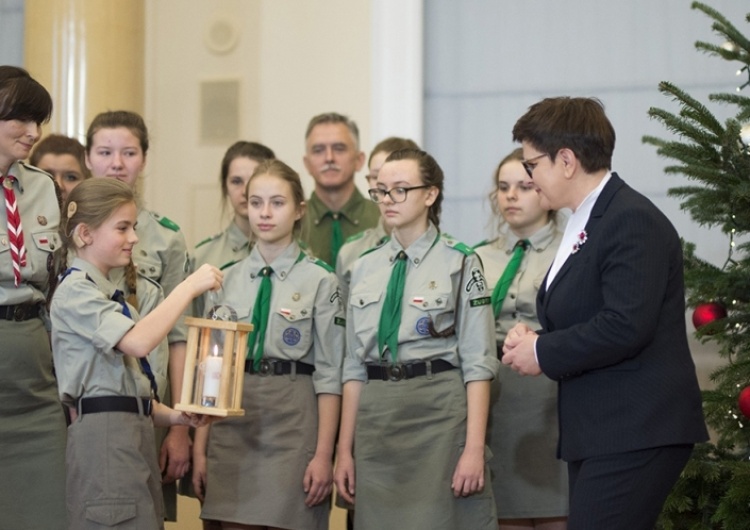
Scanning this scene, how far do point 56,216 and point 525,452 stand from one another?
5.44ft

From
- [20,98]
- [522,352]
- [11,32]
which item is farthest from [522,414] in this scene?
[11,32]

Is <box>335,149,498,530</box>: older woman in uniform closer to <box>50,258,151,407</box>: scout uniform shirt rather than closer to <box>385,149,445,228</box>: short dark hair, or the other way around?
<box>385,149,445,228</box>: short dark hair

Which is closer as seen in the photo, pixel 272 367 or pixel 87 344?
pixel 87 344

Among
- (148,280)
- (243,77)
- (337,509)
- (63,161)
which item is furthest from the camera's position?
(243,77)

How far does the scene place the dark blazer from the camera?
2391mm

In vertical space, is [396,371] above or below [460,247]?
below

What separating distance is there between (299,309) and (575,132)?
130 cm

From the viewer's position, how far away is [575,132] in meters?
2.58

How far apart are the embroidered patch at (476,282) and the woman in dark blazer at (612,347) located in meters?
0.77

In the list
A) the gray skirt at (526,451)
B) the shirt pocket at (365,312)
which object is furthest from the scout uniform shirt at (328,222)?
the gray skirt at (526,451)

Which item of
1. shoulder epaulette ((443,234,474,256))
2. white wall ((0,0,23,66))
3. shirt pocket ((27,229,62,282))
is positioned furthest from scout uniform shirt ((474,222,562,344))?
white wall ((0,0,23,66))

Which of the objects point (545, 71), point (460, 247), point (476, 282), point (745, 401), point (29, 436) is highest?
point (545, 71)

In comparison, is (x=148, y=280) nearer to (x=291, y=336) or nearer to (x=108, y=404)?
(x=291, y=336)

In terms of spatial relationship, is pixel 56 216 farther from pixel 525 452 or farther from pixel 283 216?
pixel 525 452
